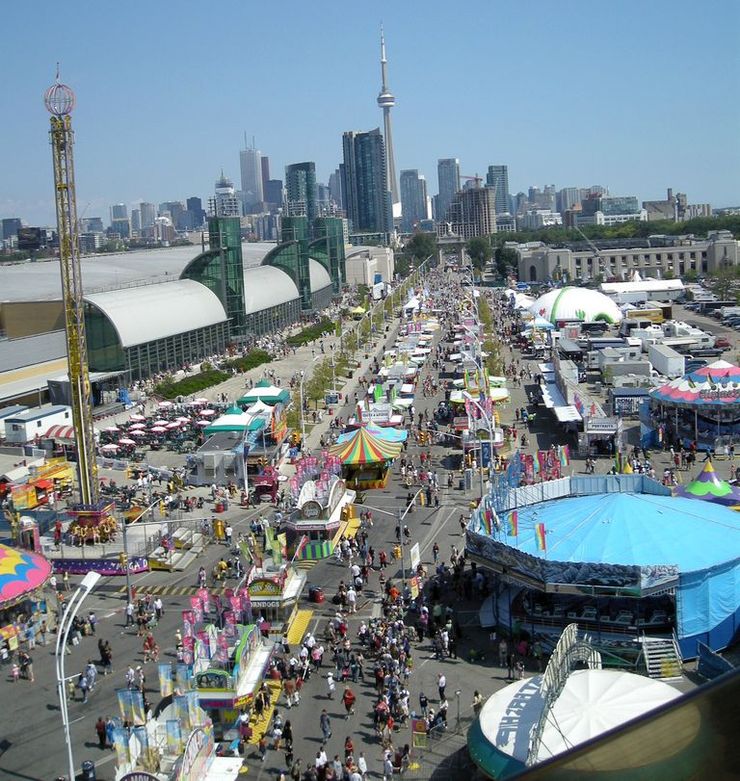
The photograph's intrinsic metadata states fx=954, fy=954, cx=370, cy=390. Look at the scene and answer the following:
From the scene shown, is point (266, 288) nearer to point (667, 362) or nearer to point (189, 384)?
point (189, 384)

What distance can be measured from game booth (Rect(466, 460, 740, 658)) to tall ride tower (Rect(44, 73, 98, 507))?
1029 centimetres

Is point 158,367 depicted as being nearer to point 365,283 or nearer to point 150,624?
point 150,624

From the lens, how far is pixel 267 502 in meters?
24.9

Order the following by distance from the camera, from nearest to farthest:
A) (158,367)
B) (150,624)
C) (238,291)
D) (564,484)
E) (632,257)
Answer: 1. (150,624)
2. (564,484)
3. (158,367)
4. (238,291)
5. (632,257)

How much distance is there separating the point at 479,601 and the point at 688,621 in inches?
158

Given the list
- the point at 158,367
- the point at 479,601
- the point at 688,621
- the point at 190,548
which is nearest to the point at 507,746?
the point at 688,621

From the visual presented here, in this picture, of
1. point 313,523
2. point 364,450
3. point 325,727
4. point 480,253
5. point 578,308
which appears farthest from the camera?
point 480,253

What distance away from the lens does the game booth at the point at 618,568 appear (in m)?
14.3

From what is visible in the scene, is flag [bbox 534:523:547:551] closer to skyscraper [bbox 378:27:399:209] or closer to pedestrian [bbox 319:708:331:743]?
pedestrian [bbox 319:708:331:743]

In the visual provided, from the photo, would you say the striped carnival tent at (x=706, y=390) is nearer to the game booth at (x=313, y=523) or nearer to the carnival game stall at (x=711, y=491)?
the carnival game stall at (x=711, y=491)

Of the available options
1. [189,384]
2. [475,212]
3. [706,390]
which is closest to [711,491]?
[706,390]

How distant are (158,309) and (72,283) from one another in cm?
2220

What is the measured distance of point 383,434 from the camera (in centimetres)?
2770

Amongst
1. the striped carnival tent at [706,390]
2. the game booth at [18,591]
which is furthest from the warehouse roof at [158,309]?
the game booth at [18,591]
